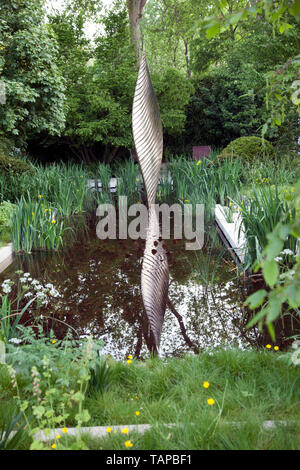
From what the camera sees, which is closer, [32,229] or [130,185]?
[32,229]

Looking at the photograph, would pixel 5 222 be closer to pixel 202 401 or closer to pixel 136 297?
pixel 136 297

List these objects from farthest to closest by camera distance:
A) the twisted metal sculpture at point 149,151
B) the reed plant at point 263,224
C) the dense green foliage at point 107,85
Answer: the dense green foliage at point 107,85 < the twisted metal sculpture at point 149,151 < the reed plant at point 263,224

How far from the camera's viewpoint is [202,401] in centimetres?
173

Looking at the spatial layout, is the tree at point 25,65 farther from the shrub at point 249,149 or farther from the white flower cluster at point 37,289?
the white flower cluster at point 37,289

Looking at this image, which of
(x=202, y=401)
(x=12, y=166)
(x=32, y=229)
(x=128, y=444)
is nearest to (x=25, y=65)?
(x=12, y=166)

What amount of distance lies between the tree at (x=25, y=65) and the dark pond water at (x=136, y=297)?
2.76 metres

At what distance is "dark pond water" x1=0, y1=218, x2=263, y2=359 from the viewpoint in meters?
2.52

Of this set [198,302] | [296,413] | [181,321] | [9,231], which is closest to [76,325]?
→ [181,321]

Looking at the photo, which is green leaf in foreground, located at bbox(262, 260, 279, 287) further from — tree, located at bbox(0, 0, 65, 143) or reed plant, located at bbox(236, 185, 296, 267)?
tree, located at bbox(0, 0, 65, 143)

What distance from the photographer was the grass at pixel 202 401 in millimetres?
1466

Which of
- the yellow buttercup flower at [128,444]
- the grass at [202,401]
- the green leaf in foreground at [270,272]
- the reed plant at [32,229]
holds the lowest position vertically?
the grass at [202,401]
